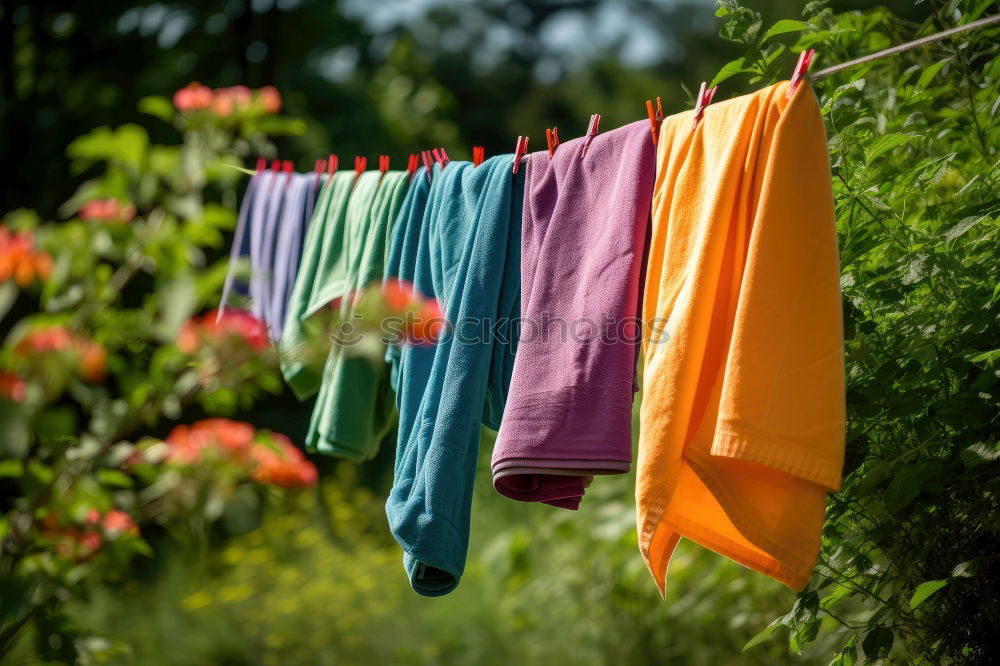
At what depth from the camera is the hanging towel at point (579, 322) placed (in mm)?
1109

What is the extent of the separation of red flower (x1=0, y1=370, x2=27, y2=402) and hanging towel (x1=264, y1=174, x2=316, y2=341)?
98 centimetres

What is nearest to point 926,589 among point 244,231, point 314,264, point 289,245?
point 314,264

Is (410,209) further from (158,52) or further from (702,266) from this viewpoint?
(158,52)

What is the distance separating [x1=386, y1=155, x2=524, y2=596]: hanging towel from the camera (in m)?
1.24

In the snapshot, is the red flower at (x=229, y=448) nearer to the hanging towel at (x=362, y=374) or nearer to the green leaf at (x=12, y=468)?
the green leaf at (x=12, y=468)

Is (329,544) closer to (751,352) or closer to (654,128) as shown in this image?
(654,128)

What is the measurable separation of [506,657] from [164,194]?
2400 millimetres

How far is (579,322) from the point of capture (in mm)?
1152

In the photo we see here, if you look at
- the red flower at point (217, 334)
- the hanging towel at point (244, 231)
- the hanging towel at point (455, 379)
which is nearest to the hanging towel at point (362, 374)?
the hanging towel at point (455, 379)

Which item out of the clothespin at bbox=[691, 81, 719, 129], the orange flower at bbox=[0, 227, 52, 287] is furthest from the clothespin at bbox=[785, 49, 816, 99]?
the orange flower at bbox=[0, 227, 52, 287]

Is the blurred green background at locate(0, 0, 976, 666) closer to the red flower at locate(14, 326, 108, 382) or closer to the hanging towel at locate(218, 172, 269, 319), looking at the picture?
the hanging towel at locate(218, 172, 269, 319)

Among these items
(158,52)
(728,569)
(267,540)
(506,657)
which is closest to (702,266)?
(728,569)

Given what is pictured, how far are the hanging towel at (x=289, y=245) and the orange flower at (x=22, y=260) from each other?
2.93 feet

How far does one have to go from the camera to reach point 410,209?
4.84ft
